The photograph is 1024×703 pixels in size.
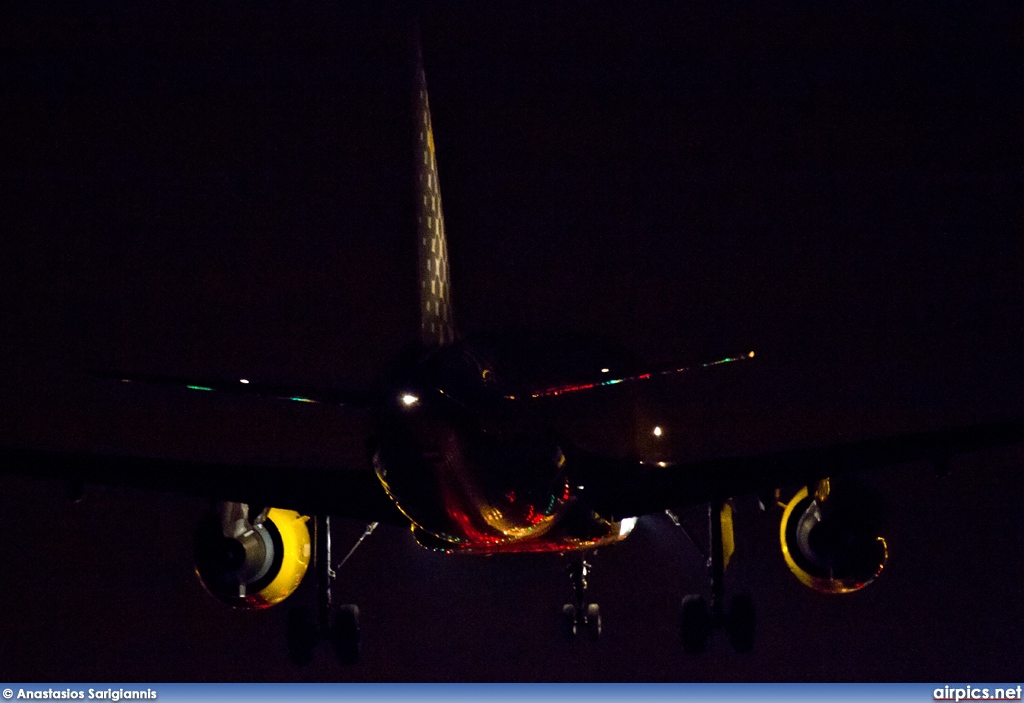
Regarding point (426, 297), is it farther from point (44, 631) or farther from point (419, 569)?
point (44, 631)

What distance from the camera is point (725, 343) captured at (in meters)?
17.9

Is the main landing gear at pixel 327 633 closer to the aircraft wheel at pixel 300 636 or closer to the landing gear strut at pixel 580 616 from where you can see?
the aircraft wheel at pixel 300 636

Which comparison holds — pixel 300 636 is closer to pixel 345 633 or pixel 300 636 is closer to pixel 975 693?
pixel 345 633

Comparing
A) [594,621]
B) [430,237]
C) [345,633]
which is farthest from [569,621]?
[430,237]

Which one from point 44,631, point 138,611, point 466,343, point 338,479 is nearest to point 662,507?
point 338,479

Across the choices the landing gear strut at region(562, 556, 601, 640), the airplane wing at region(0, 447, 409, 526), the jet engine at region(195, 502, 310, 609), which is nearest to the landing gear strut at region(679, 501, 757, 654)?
the landing gear strut at region(562, 556, 601, 640)

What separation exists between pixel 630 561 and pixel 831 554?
4106mm

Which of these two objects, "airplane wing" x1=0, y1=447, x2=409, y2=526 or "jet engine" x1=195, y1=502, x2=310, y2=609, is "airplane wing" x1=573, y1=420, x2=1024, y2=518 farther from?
"jet engine" x1=195, y1=502, x2=310, y2=609

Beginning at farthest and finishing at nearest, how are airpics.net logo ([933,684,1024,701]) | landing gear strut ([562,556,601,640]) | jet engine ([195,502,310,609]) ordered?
landing gear strut ([562,556,601,640])
jet engine ([195,502,310,609])
airpics.net logo ([933,684,1024,701])

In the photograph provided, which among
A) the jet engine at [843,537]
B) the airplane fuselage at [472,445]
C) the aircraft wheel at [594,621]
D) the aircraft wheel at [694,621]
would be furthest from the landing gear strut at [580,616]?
the airplane fuselage at [472,445]

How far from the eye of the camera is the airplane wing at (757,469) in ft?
44.9

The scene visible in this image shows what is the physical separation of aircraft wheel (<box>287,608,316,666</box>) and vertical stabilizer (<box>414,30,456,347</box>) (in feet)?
17.9

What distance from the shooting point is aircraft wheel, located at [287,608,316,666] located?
50.6 feet

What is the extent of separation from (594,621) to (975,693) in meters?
4.97
